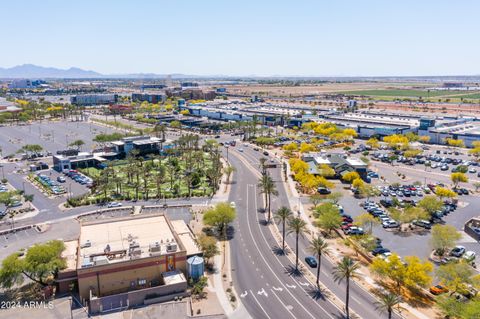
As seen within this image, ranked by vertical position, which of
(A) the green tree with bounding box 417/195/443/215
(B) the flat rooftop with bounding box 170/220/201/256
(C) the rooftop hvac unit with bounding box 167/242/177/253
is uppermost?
(C) the rooftop hvac unit with bounding box 167/242/177/253

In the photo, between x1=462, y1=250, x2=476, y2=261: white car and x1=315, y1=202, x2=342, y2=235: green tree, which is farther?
x1=315, y1=202, x2=342, y2=235: green tree

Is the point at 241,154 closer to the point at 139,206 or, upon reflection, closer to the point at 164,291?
the point at 139,206

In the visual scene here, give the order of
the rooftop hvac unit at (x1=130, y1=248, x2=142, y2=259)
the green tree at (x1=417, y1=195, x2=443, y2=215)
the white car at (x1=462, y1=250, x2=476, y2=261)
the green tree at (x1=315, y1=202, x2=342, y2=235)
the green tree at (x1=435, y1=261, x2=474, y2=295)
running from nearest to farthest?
the green tree at (x1=435, y1=261, x2=474, y2=295), the rooftop hvac unit at (x1=130, y1=248, x2=142, y2=259), the white car at (x1=462, y1=250, x2=476, y2=261), the green tree at (x1=315, y1=202, x2=342, y2=235), the green tree at (x1=417, y1=195, x2=443, y2=215)

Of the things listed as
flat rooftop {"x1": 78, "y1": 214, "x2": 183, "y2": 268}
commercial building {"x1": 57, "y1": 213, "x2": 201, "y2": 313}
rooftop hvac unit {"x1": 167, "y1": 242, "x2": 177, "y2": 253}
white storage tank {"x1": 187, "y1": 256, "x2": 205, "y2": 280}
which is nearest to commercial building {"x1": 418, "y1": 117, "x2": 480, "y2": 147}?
flat rooftop {"x1": 78, "y1": 214, "x2": 183, "y2": 268}

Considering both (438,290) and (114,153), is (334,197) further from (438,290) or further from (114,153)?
(114,153)

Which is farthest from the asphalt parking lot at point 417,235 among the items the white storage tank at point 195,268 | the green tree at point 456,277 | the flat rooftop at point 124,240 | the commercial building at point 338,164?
the flat rooftop at point 124,240

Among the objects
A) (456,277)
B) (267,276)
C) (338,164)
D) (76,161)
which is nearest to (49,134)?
(76,161)

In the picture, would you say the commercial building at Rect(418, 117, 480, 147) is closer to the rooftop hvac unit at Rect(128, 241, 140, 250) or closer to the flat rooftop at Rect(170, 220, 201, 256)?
the flat rooftop at Rect(170, 220, 201, 256)
